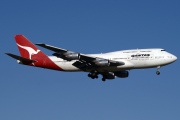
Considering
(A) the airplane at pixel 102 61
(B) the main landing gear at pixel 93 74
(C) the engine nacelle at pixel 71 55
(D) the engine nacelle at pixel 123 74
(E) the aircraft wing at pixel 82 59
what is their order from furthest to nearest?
(D) the engine nacelle at pixel 123 74 → (B) the main landing gear at pixel 93 74 → (A) the airplane at pixel 102 61 → (C) the engine nacelle at pixel 71 55 → (E) the aircraft wing at pixel 82 59

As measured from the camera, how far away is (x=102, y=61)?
7856 cm

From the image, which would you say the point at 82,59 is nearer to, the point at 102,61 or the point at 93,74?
the point at 102,61

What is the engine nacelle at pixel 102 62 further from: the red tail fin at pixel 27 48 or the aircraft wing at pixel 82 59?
the red tail fin at pixel 27 48

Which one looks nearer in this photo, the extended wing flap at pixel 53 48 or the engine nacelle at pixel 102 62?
the extended wing flap at pixel 53 48

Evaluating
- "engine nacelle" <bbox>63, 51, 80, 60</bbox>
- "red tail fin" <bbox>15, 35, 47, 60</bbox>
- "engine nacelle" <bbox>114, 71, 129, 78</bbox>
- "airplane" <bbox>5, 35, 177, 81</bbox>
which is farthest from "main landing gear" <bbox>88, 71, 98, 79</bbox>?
"red tail fin" <bbox>15, 35, 47, 60</bbox>

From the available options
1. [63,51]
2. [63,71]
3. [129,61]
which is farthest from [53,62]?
[129,61]

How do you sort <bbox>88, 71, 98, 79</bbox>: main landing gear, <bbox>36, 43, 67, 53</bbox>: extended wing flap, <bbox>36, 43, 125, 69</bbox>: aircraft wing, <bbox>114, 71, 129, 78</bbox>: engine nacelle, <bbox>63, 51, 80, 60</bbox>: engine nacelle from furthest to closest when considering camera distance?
<bbox>114, 71, 129, 78</bbox>: engine nacelle < <bbox>88, 71, 98, 79</bbox>: main landing gear < <bbox>63, 51, 80, 60</bbox>: engine nacelle < <bbox>36, 43, 125, 69</bbox>: aircraft wing < <bbox>36, 43, 67, 53</bbox>: extended wing flap

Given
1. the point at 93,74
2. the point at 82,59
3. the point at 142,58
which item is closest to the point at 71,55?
the point at 82,59

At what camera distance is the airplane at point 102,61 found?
77.5m

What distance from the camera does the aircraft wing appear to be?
75.7 m

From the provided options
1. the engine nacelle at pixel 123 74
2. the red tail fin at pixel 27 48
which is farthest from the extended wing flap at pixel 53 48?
the engine nacelle at pixel 123 74

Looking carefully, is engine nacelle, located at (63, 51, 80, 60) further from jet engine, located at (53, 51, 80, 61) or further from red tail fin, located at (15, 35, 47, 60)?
red tail fin, located at (15, 35, 47, 60)

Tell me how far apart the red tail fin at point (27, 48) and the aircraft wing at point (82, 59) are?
861cm

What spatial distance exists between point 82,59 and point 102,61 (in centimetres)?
332
